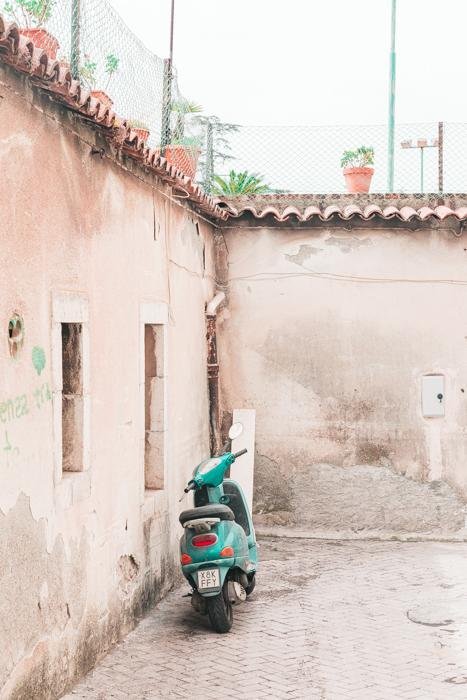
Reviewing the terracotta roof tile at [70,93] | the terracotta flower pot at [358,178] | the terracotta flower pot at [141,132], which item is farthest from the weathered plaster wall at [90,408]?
the terracotta flower pot at [358,178]

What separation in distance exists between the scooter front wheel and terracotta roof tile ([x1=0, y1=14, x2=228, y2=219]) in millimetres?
3439

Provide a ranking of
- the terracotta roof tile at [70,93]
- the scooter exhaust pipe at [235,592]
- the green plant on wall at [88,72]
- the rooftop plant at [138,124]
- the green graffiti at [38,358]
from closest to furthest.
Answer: the terracotta roof tile at [70,93] → the green graffiti at [38,358] → the green plant on wall at [88,72] → the scooter exhaust pipe at [235,592] → the rooftop plant at [138,124]

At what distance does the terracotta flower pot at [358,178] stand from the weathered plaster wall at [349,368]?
4.44 feet

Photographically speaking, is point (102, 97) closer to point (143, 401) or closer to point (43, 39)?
point (43, 39)

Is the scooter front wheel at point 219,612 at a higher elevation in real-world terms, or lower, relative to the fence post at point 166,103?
lower

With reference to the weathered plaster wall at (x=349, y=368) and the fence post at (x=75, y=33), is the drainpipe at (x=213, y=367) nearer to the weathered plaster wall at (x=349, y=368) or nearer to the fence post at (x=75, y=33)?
the weathered plaster wall at (x=349, y=368)

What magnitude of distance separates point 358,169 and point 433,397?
3289mm

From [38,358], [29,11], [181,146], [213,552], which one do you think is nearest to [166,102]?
[181,146]

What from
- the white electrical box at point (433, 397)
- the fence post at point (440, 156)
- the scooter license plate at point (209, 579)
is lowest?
the scooter license plate at point (209, 579)

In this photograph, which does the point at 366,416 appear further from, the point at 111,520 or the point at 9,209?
the point at 9,209

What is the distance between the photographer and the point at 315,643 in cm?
707

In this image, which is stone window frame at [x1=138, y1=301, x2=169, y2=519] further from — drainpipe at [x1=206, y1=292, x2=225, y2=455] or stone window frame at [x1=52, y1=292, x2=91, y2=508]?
drainpipe at [x1=206, y1=292, x2=225, y2=455]

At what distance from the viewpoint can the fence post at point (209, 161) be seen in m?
11.6

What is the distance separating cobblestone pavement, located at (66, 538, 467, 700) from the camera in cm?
610
